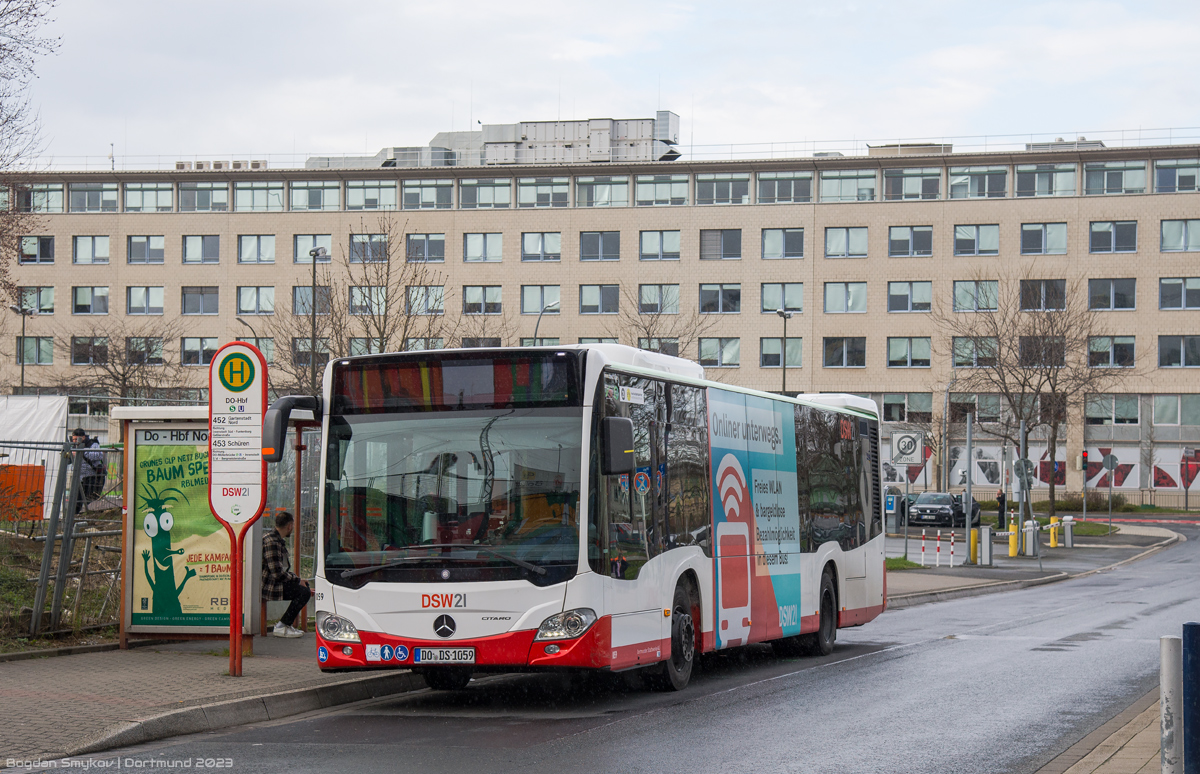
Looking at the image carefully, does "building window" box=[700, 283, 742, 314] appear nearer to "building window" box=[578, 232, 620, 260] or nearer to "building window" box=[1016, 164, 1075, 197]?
"building window" box=[578, 232, 620, 260]

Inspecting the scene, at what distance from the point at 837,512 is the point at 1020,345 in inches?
1567

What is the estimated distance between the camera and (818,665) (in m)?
15.2

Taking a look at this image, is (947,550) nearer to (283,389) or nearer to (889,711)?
(283,389)

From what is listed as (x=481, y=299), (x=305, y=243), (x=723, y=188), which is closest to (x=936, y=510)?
(x=723, y=188)

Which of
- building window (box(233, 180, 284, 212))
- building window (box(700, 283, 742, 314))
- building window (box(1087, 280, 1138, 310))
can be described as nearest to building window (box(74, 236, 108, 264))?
building window (box(233, 180, 284, 212))

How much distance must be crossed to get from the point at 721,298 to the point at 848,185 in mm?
9493

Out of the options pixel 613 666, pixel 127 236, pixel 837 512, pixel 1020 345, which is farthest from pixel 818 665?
pixel 127 236

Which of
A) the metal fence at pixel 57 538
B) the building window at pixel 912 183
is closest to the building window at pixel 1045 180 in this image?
the building window at pixel 912 183

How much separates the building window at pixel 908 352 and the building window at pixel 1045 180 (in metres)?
9.64

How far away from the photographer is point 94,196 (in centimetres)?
8262

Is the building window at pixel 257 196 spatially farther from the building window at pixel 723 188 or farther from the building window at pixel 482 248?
the building window at pixel 723 188

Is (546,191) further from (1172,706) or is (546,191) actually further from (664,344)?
(1172,706)

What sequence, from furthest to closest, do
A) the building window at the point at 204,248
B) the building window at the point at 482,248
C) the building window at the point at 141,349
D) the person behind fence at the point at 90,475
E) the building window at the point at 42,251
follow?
the building window at the point at 42,251 → the building window at the point at 204,248 → the building window at the point at 482,248 → the building window at the point at 141,349 → the person behind fence at the point at 90,475

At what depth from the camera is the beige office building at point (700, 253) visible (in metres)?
73.2
